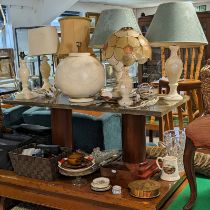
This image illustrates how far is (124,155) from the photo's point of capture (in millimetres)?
2023

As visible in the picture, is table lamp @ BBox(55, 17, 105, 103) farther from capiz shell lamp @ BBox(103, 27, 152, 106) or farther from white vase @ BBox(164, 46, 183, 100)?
white vase @ BBox(164, 46, 183, 100)

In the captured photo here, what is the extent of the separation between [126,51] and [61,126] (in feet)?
2.54

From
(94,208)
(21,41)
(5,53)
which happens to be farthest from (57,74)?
(21,41)

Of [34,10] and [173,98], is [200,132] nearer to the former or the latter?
[173,98]

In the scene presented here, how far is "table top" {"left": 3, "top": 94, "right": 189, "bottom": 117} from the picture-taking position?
1.74 metres

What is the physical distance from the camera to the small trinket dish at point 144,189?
171 centimetres

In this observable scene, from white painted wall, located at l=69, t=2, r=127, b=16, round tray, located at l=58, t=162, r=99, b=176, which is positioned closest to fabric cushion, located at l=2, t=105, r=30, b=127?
round tray, located at l=58, t=162, r=99, b=176

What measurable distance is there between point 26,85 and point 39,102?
251 millimetres

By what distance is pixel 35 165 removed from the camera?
1.99 metres

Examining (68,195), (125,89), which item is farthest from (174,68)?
(68,195)

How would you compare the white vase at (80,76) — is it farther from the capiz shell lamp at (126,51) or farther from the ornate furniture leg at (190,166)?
the ornate furniture leg at (190,166)

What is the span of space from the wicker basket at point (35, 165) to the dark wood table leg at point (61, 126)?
205mm

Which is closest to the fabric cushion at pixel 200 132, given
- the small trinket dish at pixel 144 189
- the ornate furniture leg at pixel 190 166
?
the ornate furniture leg at pixel 190 166

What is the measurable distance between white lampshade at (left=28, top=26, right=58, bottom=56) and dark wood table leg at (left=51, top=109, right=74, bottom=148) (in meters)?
0.40
